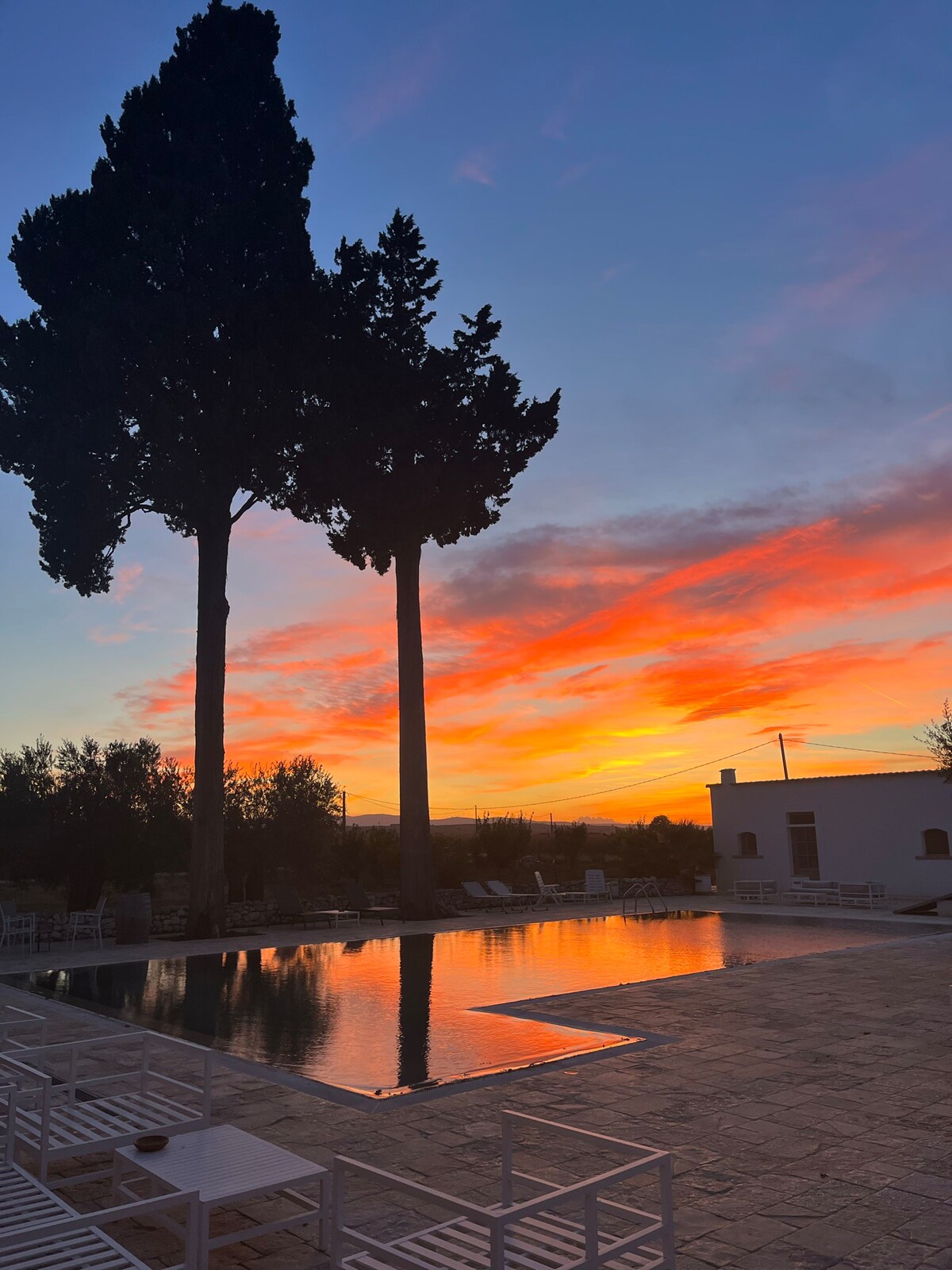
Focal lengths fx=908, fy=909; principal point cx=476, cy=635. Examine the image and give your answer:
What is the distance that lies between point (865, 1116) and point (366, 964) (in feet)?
26.9

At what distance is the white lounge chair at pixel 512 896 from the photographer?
20344mm

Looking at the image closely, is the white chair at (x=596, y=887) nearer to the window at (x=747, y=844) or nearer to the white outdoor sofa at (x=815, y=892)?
the window at (x=747, y=844)

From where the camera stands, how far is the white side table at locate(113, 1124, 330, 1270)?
2.89 m

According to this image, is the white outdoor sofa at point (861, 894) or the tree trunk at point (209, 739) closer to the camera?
the tree trunk at point (209, 739)

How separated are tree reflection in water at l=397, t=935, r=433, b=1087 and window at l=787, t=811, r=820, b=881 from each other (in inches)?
525

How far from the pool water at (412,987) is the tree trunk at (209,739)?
2.52m

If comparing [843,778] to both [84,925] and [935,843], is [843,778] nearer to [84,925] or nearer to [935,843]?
[935,843]

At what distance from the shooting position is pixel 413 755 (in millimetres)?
19531

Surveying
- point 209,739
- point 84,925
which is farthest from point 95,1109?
point 209,739

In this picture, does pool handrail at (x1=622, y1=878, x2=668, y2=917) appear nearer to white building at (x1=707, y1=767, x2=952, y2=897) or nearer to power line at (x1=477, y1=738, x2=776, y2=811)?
white building at (x1=707, y1=767, x2=952, y2=897)

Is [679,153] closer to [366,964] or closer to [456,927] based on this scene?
[366,964]

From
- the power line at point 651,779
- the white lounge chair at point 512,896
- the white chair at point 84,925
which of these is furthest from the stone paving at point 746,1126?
the power line at point 651,779

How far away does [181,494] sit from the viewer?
16.2 metres

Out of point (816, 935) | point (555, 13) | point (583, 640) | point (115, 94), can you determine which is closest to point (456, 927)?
point (816, 935)
